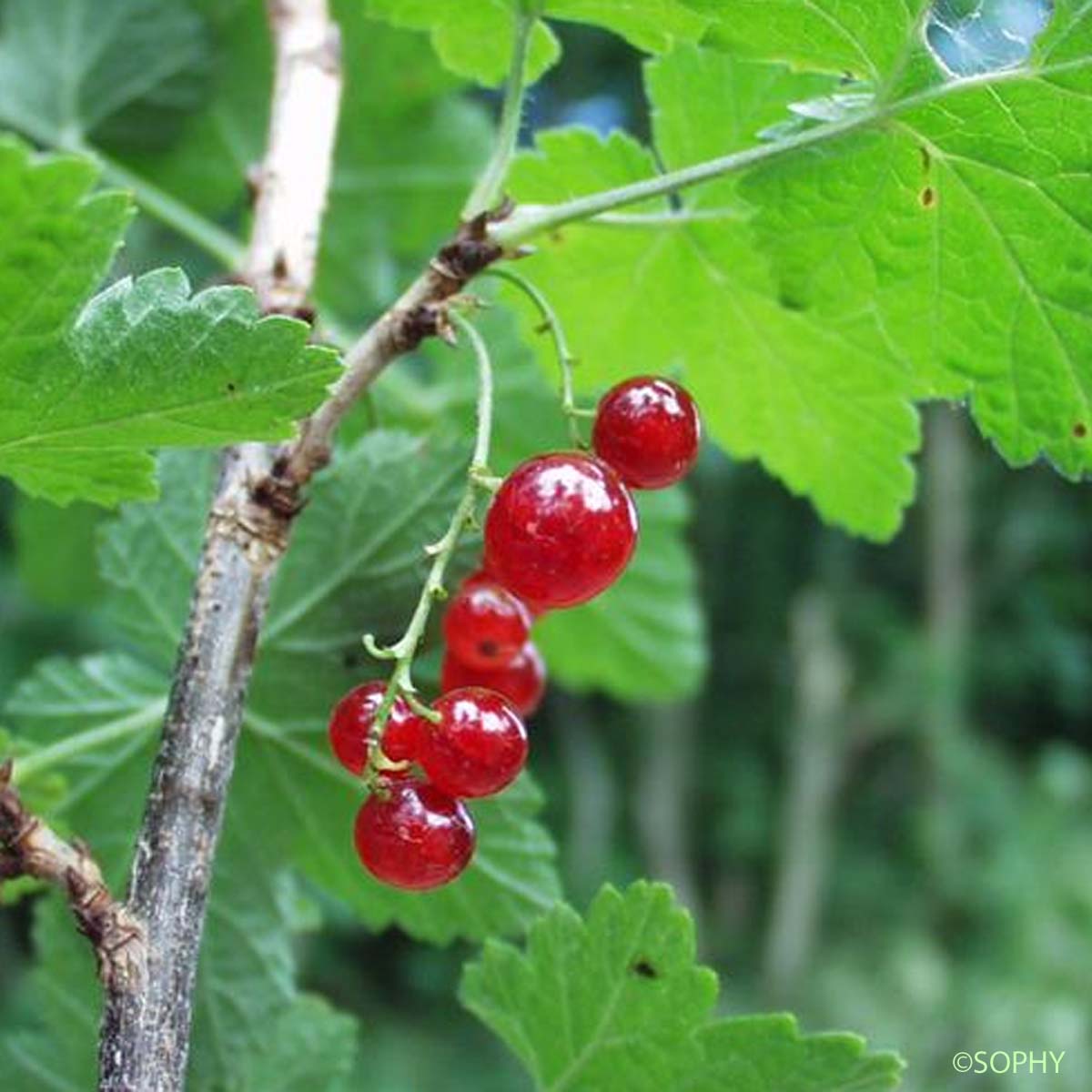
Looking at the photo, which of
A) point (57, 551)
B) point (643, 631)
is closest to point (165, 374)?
point (57, 551)

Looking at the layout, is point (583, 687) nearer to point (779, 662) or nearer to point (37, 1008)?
point (37, 1008)

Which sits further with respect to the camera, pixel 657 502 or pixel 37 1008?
pixel 657 502

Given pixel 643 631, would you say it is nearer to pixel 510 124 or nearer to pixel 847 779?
pixel 510 124

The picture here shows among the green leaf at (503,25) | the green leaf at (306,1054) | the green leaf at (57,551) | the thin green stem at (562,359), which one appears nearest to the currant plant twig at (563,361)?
the thin green stem at (562,359)

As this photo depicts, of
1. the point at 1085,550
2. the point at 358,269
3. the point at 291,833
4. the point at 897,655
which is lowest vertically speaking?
the point at 291,833

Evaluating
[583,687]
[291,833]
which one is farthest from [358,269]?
[291,833]

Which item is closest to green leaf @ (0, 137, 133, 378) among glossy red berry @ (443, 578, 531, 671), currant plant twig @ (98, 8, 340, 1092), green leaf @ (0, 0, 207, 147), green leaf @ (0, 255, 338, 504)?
green leaf @ (0, 255, 338, 504)

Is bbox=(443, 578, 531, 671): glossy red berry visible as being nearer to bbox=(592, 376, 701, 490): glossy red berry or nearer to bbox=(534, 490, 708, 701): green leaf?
bbox=(592, 376, 701, 490): glossy red berry
